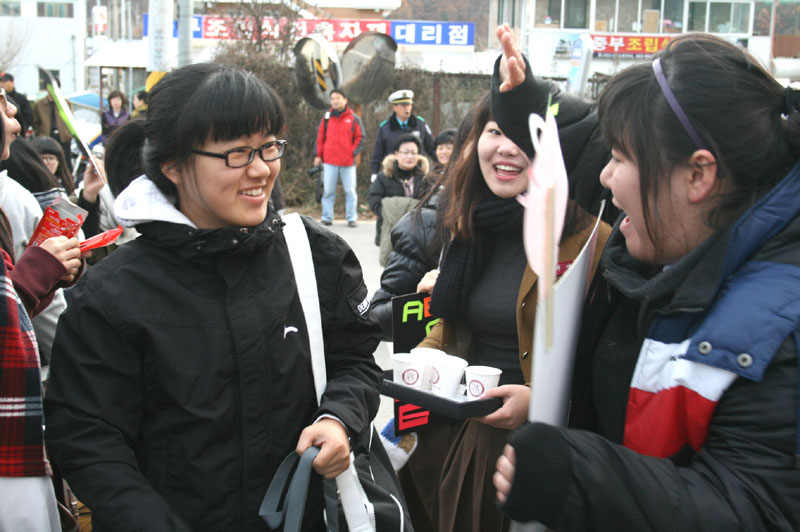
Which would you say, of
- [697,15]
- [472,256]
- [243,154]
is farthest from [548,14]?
[243,154]

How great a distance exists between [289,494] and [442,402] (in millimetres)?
519

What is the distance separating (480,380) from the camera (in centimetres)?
→ 211

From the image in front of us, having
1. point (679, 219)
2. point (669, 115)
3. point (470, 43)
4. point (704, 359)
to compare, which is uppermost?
point (470, 43)

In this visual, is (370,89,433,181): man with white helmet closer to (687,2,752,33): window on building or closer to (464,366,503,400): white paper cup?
(464,366,503,400): white paper cup

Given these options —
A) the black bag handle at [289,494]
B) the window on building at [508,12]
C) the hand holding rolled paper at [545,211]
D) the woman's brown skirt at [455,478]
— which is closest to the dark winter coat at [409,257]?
the woman's brown skirt at [455,478]

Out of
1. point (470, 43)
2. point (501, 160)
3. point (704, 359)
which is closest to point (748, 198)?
point (704, 359)

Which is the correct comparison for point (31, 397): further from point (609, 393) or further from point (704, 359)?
point (704, 359)

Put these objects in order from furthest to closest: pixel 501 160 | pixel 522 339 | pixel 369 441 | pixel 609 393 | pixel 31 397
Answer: pixel 501 160
pixel 522 339
pixel 369 441
pixel 31 397
pixel 609 393

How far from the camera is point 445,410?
2.05m

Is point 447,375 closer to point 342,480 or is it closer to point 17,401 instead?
point 342,480

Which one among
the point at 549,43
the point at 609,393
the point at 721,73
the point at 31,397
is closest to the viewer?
the point at 721,73

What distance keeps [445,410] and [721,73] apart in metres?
1.06

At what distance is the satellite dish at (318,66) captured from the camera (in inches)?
505

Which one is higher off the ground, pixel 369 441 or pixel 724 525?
pixel 724 525
